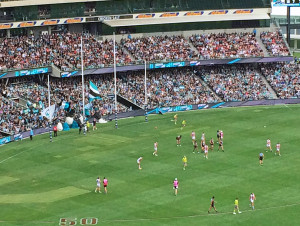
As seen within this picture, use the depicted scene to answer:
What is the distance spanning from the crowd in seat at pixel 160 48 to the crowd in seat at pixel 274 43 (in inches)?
509

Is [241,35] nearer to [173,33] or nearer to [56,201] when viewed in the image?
[173,33]

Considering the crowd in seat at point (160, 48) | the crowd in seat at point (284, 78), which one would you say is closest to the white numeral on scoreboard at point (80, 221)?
the crowd in seat at point (160, 48)

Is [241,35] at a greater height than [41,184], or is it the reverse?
[241,35]

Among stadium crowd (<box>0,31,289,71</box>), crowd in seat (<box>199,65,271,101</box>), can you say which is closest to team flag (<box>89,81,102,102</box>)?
stadium crowd (<box>0,31,289,71</box>)

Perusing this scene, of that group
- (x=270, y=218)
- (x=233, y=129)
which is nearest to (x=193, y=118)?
(x=233, y=129)

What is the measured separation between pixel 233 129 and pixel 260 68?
2830 centimetres

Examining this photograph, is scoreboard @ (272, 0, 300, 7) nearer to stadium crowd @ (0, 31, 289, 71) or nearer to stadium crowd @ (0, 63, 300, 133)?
stadium crowd @ (0, 31, 289, 71)

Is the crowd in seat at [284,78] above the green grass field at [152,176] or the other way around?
above

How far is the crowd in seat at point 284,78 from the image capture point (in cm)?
11118

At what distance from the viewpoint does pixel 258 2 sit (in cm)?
11912

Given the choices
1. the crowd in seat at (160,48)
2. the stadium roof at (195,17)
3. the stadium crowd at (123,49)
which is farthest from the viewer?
the stadium roof at (195,17)

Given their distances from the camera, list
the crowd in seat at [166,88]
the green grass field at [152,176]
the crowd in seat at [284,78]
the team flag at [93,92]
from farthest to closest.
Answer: the crowd in seat at [284,78] → the crowd in seat at [166,88] → the team flag at [93,92] → the green grass field at [152,176]

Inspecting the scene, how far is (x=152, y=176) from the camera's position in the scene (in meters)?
70.6

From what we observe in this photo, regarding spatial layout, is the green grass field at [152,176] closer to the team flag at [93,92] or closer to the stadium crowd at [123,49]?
the team flag at [93,92]
